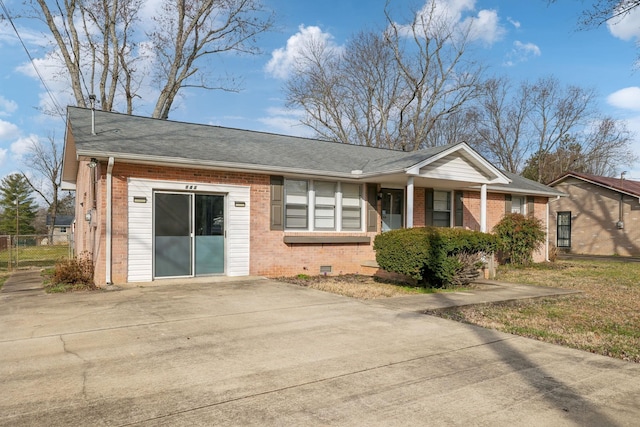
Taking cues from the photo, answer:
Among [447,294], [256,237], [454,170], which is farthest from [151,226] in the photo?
[454,170]

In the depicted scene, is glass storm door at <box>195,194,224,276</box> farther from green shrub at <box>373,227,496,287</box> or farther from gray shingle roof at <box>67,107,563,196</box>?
green shrub at <box>373,227,496,287</box>

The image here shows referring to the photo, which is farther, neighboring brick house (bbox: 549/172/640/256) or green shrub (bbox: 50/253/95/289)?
neighboring brick house (bbox: 549/172/640/256)

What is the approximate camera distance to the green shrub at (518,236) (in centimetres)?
1559

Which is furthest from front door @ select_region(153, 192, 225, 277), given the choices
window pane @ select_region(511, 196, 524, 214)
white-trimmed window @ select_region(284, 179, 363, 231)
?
window pane @ select_region(511, 196, 524, 214)

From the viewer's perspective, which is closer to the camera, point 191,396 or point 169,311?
point 191,396

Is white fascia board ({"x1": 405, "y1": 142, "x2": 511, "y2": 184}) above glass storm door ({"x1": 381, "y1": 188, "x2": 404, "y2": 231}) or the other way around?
above

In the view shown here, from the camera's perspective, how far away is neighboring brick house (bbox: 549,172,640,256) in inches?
894

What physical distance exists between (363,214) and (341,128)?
760 inches

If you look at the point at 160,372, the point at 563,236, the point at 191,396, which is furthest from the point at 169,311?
the point at 563,236

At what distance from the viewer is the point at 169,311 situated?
270 inches

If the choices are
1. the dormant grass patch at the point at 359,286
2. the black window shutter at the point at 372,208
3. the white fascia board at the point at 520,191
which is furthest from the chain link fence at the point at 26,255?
the white fascia board at the point at 520,191

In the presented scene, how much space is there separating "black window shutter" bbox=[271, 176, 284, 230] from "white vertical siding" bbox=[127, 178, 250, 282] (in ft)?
2.27

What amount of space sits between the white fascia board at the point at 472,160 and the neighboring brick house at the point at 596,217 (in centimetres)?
1192

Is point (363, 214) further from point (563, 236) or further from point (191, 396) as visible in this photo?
point (563, 236)
